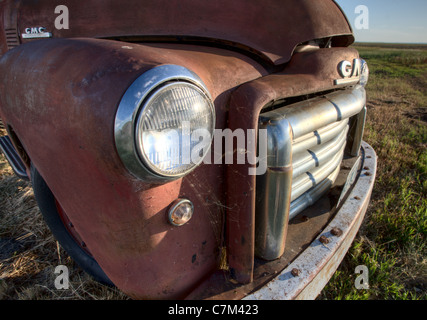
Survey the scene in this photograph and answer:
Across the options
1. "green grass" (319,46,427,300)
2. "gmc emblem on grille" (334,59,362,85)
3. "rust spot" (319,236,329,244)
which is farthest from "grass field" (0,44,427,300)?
"gmc emblem on grille" (334,59,362,85)

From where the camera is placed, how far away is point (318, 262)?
116cm

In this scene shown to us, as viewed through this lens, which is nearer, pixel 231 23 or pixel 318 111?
pixel 318 111

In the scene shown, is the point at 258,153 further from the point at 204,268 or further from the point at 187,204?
the point at 204,268

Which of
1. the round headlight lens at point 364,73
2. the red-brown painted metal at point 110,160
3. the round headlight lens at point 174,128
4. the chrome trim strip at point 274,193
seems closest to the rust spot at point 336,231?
the chrome trim strip at point 274,193

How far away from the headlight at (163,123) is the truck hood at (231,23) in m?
0.61

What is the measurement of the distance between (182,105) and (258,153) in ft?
1.30

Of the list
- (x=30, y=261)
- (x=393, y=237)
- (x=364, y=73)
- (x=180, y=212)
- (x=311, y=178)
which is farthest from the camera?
(x=393, y=237)

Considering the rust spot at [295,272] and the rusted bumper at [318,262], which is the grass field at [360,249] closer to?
the rusted bumper at [318,262]

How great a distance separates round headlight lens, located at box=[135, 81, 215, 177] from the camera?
0.77 meters

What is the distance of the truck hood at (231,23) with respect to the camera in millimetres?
1347

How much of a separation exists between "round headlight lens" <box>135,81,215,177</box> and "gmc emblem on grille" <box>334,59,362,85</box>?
34.0 inches

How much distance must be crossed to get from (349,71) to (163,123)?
115 cm

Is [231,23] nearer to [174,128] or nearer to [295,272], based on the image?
[174,128]

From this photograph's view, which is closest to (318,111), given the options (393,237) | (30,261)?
(393,237)
